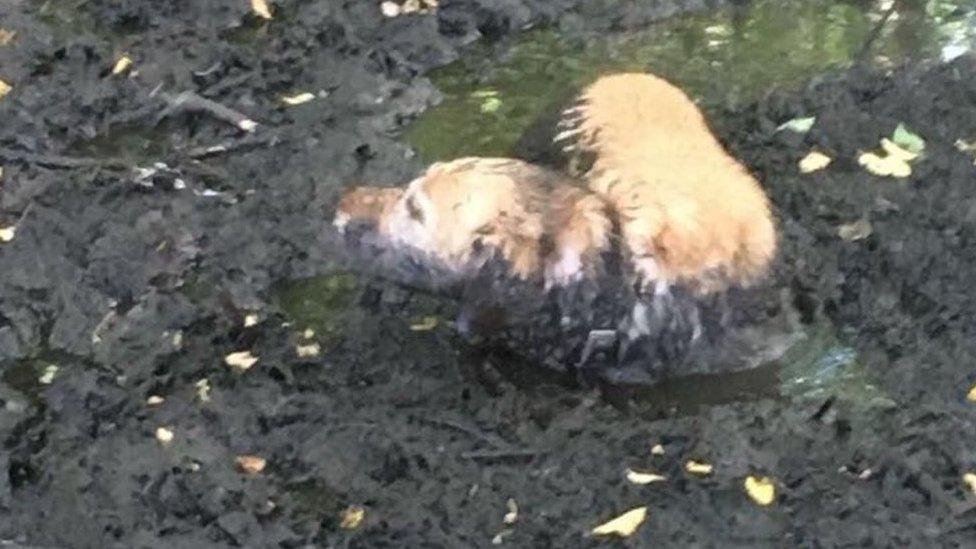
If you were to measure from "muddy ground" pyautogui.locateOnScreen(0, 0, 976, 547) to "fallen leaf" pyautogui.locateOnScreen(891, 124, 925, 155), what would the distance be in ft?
0.11

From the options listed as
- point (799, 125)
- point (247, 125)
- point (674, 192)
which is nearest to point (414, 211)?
point (674, 192)

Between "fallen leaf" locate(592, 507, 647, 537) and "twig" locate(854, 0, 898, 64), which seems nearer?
"fallen leaf" locate(592, 507, 647, 537)

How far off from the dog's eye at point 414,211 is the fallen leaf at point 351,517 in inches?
25.6

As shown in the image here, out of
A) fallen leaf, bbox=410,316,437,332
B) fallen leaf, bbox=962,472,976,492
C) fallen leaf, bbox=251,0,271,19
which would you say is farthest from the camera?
Answer: fallen leaf, bbox=251,0,271,19

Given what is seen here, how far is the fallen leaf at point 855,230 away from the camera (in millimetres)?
3652

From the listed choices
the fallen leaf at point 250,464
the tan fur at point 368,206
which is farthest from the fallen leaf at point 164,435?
the tan fur at point 368,206

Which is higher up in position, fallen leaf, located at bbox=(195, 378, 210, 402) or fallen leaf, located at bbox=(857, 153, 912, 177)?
fallen leaf, located at bbox=(195, 378, 210, 402)

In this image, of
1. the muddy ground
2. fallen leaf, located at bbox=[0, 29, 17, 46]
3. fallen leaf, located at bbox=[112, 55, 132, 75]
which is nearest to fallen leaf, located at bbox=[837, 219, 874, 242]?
the muddy ground

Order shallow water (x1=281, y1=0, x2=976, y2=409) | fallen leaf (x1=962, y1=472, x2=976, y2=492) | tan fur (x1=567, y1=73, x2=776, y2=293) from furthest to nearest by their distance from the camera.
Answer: shallow water (x1=281, y1=0, x2=976, y2=409) < tan fur (x1=567, y1=73, x2=776, y2=293) < fallen leaf (x1=962, y1=472, x2=976, y2=492)

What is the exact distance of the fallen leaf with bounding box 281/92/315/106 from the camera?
424 cm

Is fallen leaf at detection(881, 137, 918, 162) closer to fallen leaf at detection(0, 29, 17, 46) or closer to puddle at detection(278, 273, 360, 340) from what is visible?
puddle at detection(278, 273, 360, 340)

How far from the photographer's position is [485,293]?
3.15m


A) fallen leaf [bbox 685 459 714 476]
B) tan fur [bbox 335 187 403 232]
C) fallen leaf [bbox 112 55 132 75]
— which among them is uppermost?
tan fur [bbox 335 187 403 232]

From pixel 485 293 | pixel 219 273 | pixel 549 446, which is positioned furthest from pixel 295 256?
pixel 549 446
